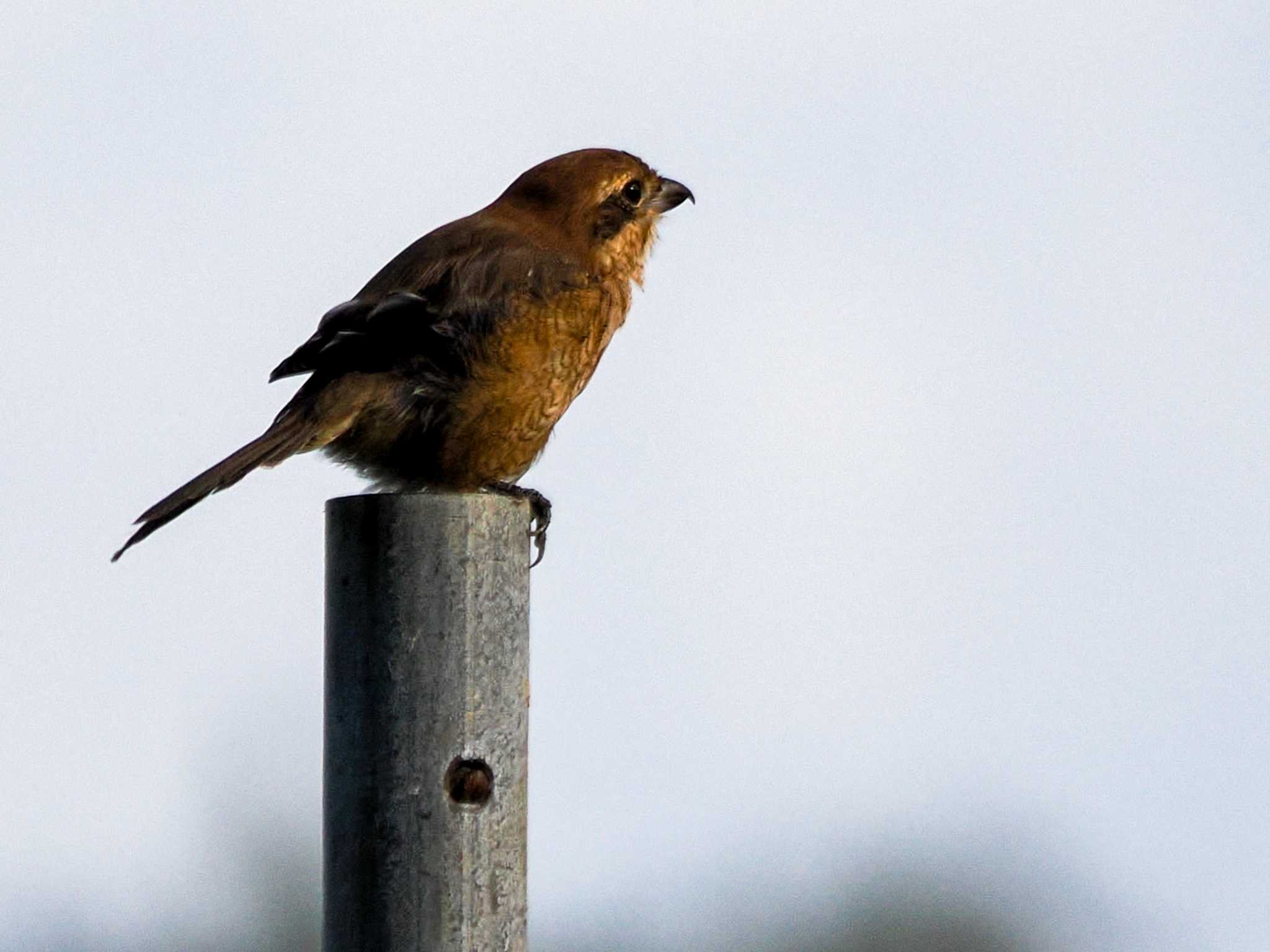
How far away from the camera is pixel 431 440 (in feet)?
17.4

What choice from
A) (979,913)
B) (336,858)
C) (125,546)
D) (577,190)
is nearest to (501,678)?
(336,858)

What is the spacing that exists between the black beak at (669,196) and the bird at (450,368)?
528 millimetres

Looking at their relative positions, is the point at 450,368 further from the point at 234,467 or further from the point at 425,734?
the point at 425,734

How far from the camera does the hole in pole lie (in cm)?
336

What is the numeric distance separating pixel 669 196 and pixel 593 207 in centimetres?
32

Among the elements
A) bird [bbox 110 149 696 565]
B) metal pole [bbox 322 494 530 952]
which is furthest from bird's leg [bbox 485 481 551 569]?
metal pole [bbox 322 494 530 952]

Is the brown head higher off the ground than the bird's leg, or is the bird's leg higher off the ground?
the brown head

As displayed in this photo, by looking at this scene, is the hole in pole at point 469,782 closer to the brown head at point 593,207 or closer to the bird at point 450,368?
the bird at point 450,368

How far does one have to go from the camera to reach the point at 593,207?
5.87 meters

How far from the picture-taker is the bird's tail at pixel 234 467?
4.60 metres

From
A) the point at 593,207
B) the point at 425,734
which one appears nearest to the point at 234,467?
the point at 593,207

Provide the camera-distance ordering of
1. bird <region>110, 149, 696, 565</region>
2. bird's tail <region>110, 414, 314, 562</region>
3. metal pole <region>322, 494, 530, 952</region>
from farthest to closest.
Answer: bird <region>110, 149, 696, 565</region>
bird's tail <region>110, 414, 314, 562</region>
metal pole <region>322, 494, 530, 952</region>

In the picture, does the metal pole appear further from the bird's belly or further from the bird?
the bird's belly

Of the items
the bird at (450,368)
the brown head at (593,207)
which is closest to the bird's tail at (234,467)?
the bird at (450,368)
